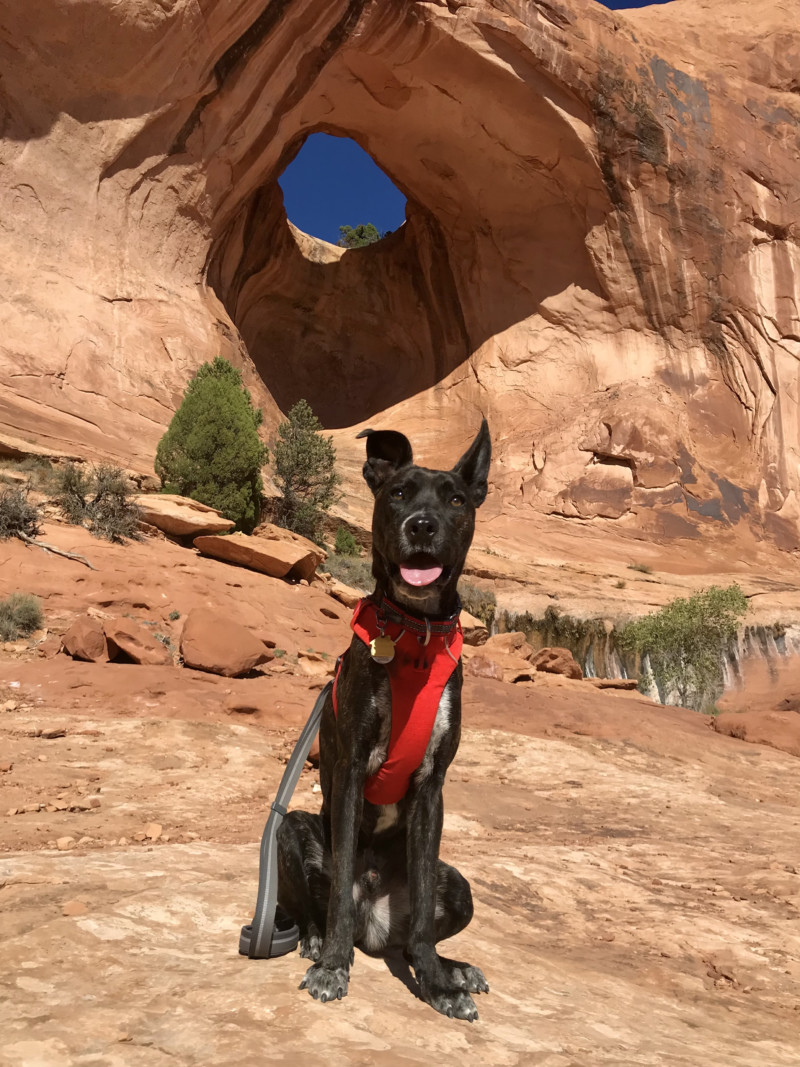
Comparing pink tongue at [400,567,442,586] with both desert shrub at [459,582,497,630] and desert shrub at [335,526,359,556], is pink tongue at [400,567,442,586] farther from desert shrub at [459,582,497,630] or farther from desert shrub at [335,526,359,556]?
desert shrub at [335,526,359,556]

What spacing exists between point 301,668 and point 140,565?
3.20 m

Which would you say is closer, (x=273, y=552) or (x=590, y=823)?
(x=590, y=823)

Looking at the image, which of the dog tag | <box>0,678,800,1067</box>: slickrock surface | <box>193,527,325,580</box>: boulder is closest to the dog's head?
the dog tag

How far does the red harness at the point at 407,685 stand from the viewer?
7.57ft

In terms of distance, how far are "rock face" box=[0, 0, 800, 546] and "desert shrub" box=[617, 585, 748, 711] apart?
887 centimetres

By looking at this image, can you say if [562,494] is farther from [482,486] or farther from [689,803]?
[482,486]

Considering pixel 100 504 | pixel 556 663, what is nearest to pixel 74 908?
pixel 100 504

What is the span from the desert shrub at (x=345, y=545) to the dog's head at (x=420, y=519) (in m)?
18.6

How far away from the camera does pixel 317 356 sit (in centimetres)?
3791

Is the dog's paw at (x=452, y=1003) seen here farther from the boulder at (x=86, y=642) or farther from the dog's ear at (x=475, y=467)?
the boulder at (x=86, y=642)

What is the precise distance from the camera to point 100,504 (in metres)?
12.9

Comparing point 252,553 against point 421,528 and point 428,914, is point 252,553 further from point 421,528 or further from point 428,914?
point 428,914

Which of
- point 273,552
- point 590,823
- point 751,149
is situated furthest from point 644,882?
point 751,149

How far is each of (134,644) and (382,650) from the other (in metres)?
6.97
